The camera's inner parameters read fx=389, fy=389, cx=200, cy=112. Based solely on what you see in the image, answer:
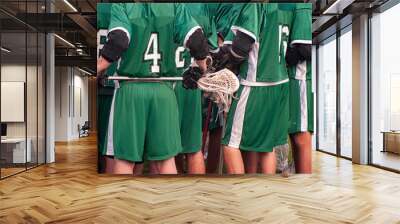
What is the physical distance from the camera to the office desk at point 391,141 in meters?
7.39

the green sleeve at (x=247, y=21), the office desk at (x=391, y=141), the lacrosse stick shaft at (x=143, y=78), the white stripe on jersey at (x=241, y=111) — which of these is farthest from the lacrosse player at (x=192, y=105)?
the office desk at (x=391, y=141)

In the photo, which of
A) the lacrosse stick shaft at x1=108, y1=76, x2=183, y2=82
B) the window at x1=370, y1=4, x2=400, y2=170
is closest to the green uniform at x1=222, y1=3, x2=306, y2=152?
the lacrosse stick shaft at x1=108, y1=76, x2=183, y2=82

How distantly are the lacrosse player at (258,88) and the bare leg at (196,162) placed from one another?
1.33ft

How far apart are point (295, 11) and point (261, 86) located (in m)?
1.39

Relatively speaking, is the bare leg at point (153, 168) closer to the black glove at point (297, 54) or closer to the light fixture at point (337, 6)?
the black glove at point (297, 54)

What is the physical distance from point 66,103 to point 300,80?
1240cm

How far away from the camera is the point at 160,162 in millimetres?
6387

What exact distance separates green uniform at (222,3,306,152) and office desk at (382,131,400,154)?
2484 millimetres

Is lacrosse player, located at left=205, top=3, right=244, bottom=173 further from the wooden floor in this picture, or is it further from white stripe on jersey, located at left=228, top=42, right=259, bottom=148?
the wooden floor

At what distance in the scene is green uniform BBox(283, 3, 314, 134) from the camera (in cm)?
651

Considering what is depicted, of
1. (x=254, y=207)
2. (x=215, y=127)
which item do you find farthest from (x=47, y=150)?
(x=254, y=207)

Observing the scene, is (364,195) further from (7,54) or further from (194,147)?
(7,54)

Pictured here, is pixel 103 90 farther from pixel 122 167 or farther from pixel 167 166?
pixel 167 166

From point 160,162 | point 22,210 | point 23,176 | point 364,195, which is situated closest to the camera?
point 22,210
